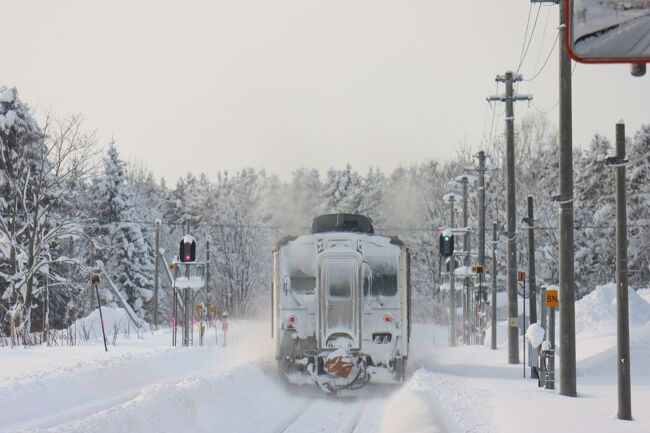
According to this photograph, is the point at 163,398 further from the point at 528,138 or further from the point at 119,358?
the point at 528,138

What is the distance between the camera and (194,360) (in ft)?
78.3

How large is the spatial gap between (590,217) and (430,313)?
17.6m

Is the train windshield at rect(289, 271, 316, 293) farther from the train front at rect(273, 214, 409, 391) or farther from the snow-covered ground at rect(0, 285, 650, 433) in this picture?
the snow-covered ground at rect(0, 285, 650, 433)

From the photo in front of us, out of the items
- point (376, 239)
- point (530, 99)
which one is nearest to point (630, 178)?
point (530, 99)

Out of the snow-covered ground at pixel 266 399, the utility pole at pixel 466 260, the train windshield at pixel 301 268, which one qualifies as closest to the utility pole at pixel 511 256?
the snow-covered ground at pixel 266 399

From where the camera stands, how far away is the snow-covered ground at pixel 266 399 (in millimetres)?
12617

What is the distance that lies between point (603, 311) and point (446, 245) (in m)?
16.6

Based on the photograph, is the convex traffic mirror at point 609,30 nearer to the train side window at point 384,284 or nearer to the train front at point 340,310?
the train front at point 340,310

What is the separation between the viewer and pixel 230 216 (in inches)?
3182

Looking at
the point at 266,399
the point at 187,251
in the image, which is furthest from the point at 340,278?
the point at 187,251

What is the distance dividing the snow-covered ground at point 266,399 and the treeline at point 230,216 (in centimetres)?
1326

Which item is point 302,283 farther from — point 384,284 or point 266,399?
point 266,399

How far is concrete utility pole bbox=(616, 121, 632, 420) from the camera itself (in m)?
14.3

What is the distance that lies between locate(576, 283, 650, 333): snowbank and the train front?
18.4 m
